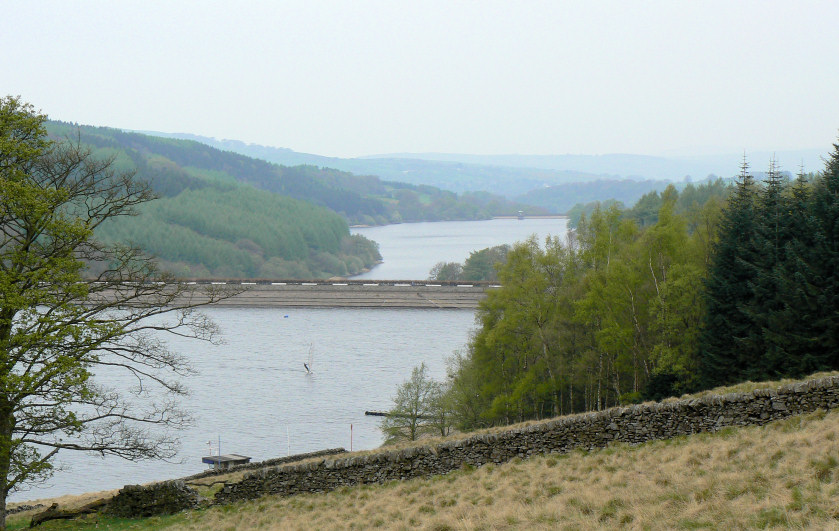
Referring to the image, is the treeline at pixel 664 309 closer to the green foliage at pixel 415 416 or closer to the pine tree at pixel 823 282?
the pine tree at pixel 823 282

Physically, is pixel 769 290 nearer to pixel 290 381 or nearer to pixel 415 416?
pixel 415 416

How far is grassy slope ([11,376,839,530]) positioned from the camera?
9398 mm

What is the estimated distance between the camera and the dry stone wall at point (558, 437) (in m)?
14.2

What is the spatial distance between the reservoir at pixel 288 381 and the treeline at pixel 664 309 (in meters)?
12.1

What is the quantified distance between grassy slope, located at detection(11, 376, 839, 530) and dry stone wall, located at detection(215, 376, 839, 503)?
13.2 inches

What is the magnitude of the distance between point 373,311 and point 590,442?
83.6 m

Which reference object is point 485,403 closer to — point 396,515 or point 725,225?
point 725,225

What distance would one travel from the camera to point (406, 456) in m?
16.2

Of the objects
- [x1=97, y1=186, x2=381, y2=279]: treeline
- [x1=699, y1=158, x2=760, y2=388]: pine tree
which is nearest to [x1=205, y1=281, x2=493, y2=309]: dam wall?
[x1=97, y1=186, x2=381, y2=279]: treeline

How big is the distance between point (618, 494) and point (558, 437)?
4402 millimetres

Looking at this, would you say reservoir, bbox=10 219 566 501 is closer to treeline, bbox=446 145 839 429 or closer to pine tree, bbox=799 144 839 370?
treeline, bbox=446 145 839 429

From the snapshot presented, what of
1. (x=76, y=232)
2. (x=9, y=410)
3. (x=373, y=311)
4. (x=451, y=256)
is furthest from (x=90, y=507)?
(x=451, y=256)

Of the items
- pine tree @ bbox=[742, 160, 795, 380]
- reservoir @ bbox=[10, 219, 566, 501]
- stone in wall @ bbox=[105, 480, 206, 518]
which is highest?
pine tree @ bbox=[742, 160, 795, 380]

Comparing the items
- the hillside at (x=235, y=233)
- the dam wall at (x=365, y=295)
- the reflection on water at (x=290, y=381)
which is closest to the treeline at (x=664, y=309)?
the reflection on water at (x=290, y=381)
